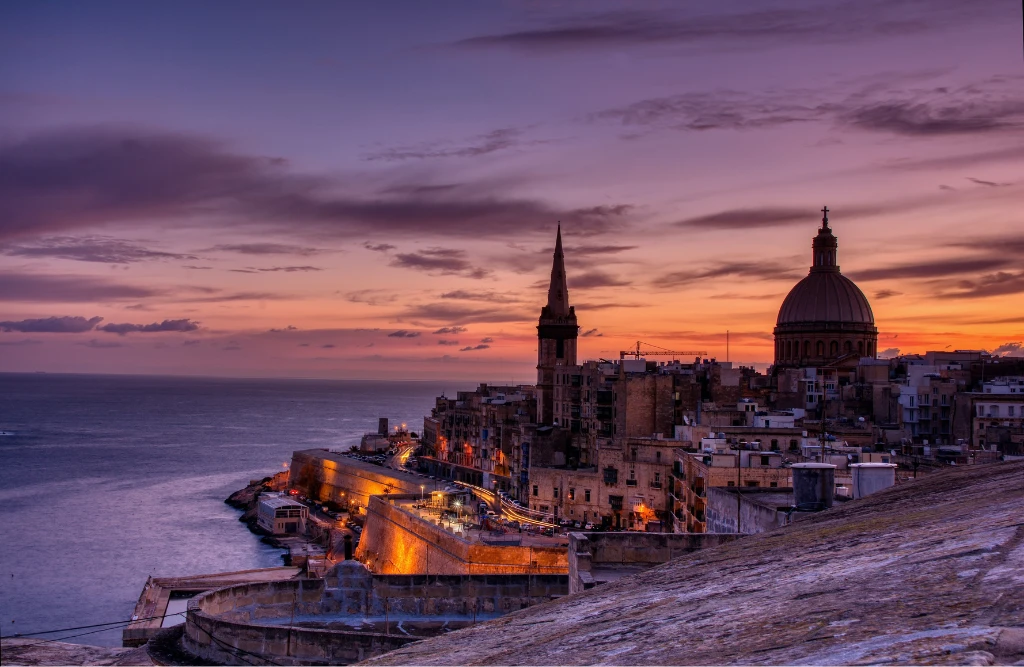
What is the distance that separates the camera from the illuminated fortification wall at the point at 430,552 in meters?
31.9

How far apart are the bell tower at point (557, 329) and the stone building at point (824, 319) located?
57.0 feet

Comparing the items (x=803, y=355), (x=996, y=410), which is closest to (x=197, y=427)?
(x=803, y=355)

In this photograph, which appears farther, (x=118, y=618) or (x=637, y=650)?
(x=118, y=618)

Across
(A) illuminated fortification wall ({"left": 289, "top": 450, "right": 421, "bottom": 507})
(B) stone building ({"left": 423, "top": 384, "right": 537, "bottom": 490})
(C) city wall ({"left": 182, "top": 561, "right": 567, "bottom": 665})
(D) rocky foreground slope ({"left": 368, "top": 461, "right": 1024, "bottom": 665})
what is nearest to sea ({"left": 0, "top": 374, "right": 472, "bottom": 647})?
(A) illuminated fortification wall ({"left": 289, "top": 450, "right": 421, "bottom": 507})

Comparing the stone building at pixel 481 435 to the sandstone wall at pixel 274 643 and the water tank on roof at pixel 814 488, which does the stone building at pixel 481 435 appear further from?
the sandstone wall at pixel 274 643

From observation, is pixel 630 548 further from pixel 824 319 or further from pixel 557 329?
pixel 824 319

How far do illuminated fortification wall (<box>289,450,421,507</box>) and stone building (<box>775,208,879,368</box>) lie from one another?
31.7 meters

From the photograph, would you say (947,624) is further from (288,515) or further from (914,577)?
(288,515)

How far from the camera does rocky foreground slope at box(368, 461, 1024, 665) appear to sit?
3.35 meters

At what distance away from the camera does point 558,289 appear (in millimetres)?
72312

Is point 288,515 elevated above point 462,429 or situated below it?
below

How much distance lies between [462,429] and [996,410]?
38.8 meters

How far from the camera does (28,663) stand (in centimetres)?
598

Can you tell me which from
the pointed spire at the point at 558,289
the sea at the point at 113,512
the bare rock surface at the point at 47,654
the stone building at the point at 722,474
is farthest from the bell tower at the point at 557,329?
the bare rock surface at the point at 47,654
